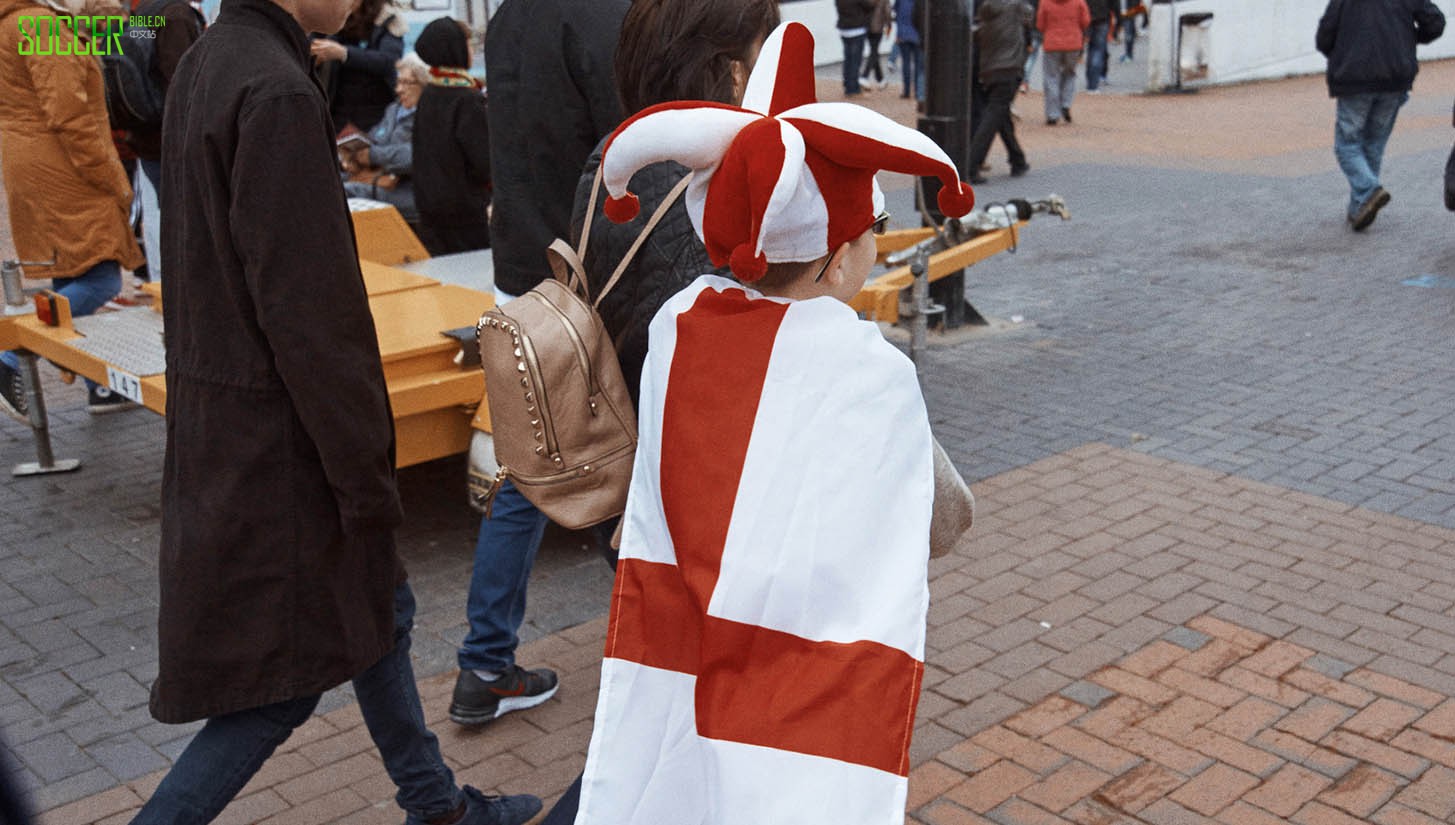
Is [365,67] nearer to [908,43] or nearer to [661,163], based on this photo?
[661,163]

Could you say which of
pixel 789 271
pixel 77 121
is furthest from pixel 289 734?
pixel 77 121

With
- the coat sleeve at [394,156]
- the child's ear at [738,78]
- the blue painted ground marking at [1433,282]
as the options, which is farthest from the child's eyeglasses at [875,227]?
the blue painted ground marking at [1433,282]

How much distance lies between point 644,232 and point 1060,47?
16395 mm

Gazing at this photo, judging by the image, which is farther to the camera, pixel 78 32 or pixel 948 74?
pixel 948 74

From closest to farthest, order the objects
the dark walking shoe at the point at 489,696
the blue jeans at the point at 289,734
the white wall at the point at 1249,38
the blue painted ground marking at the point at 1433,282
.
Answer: the blue jeans at the point at 289,734 → the dark walking shoe at the point at 489,696 → the blue painted ground marking at the point at 1433,282 → the white wall at the point at 1249,38

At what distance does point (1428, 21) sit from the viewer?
10.3 m

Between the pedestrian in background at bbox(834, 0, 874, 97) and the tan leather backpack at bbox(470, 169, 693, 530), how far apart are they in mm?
18470

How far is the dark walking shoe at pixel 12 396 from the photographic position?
5945mm

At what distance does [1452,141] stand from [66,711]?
14917 millimetres

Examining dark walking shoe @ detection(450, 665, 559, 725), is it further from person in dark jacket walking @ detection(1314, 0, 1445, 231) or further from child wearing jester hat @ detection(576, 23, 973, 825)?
person in dark jacket walking @ detection(1314, 0, 1445, 231)

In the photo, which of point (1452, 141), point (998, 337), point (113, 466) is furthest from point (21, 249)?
point (1452, 141)

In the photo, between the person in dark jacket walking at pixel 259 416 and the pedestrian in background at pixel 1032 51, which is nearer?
the person in dark jacket walking at pixel 259 416

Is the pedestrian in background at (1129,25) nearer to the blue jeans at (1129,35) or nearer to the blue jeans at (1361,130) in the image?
the blue jeans at (1129,35)

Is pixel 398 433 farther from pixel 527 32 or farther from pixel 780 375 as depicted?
pixel 780 375
